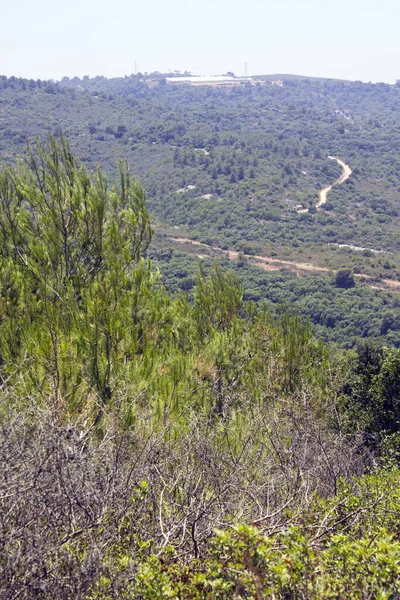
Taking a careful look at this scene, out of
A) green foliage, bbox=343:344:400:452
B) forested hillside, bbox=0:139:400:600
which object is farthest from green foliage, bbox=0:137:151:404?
green foliage, bbox=343:344:400:452

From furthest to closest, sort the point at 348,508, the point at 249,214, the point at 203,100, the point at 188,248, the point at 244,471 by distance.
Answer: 1. the point at 203,100
2. the point at 249,214
3. the point at 188,248
4. the point at 244,471
5. the point at 348,508

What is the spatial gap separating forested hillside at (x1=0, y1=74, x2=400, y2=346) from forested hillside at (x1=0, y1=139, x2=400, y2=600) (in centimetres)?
2362

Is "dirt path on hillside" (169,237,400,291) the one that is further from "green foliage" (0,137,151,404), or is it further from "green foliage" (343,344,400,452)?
"green foliage" (0,137,151,404)

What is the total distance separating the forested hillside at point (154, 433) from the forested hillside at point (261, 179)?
2362cm

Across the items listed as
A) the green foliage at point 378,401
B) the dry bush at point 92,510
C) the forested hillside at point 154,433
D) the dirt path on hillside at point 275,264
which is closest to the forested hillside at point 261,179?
the dirt path on hillside at point 275,264

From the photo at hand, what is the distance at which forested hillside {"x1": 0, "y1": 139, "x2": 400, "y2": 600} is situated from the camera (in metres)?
2.37

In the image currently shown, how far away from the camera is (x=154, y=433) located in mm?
3992

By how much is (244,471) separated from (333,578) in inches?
66.9

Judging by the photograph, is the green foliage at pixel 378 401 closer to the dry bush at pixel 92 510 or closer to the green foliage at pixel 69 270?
the green foliage at pixel 69 270

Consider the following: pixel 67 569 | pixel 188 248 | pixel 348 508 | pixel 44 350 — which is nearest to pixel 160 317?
pixel 44 350

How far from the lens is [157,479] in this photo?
3496mm

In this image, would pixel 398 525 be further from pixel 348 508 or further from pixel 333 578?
pixel 333 578

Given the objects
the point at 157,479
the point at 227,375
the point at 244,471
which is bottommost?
the point at 227,375

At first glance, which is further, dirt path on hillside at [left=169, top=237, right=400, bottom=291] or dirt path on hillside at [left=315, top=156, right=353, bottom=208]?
dirt path on hillside at [left=315, top=156, right=353, bottom=208]
